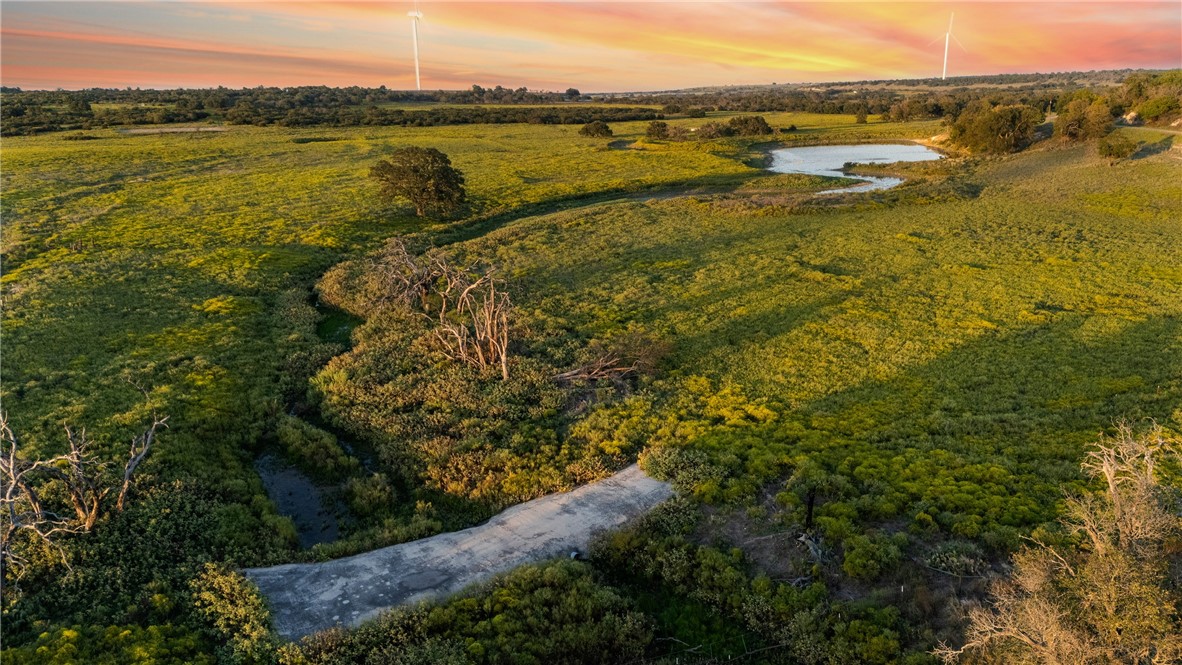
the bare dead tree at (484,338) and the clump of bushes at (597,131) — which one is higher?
the clump of bushes at (597,131)

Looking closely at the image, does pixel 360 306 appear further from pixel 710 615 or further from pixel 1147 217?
pixel 1147 217

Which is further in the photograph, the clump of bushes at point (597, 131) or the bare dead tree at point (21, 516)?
the clump of bushes at point (597, 131)

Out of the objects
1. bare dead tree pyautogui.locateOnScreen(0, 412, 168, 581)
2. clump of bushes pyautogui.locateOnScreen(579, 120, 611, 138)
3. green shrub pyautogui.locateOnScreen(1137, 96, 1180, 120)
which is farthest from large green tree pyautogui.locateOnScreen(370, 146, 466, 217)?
green shrub pyautogui.locateOnScreen(1137, 96, 1180, 120)

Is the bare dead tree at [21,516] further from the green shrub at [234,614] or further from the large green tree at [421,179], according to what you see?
the large green tree at [421,179]

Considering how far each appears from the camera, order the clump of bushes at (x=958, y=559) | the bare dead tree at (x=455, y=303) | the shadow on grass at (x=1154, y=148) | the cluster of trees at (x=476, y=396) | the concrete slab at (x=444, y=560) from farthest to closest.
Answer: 1. the shadow on grass at (x=1154, y=148)
2. the bare dead tree at (x=455, y=303)
3. the cluster of trees at (x=476, y=396)
4. the clump of bushes at (x=958, y=559)
5. the concrete slab at (x=444, y=560)

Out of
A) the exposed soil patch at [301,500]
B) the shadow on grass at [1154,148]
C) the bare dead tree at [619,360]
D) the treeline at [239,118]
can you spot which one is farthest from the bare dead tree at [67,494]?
the treeline at [239,118]

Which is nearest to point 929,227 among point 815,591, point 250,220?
point 815,591

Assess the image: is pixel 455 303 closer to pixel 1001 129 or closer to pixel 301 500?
pixel 301 500
